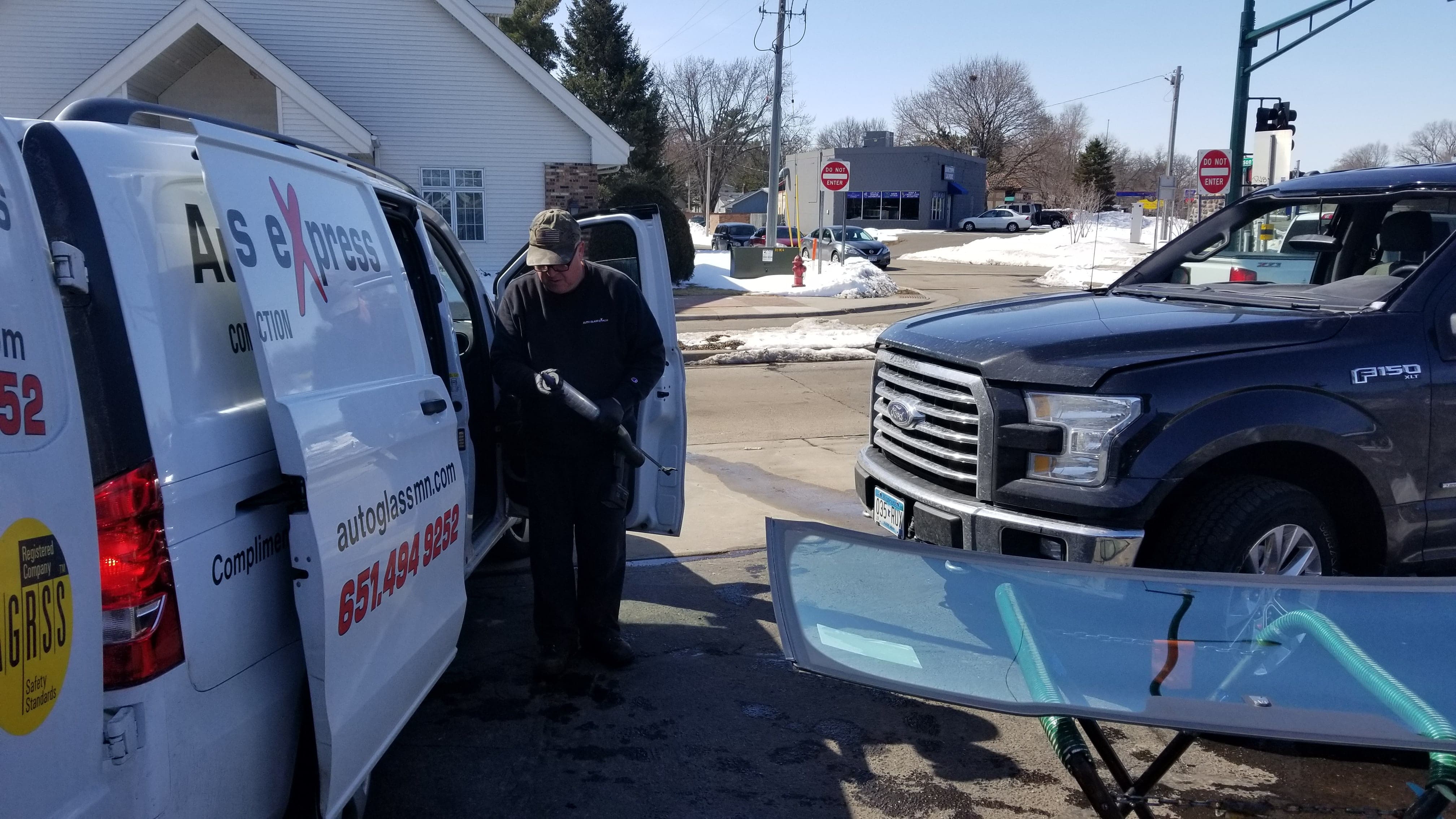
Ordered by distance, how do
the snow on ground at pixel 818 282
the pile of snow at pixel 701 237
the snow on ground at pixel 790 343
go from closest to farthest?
1. the snow on ground at pixel 790 343
2. the snow on ground at pixel 818 282
3. the pile of snow at pixel 701 237

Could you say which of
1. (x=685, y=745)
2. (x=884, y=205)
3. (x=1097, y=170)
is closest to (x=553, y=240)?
(x=685, y=745)

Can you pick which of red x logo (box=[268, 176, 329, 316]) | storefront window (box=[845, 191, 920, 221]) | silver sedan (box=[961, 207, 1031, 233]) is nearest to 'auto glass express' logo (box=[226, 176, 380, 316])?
red x logo (box=[268, 176, 329, 316])

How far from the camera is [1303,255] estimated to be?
5410mm

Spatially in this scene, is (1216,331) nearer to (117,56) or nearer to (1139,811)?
(1139,811)

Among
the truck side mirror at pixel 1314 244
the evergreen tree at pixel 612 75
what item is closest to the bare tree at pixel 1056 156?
the evergreen tree at pixel 612 75

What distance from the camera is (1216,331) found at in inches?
163

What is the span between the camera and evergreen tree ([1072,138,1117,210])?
253 ft

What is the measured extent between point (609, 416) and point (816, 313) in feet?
58.9

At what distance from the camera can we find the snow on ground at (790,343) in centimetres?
1486

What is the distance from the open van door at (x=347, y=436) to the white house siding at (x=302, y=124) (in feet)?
60.1

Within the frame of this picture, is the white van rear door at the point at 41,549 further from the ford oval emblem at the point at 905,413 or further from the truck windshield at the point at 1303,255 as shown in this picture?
the truck windshield at the point at 1303,255

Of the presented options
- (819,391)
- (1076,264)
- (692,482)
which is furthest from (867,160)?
(692,482)

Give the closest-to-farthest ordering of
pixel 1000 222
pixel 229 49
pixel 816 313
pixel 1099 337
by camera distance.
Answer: pixel 1099 337 < pixel 229 49 < pixel 816 313 < pixel 1000 222

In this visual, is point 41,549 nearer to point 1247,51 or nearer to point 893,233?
point 1247,51
